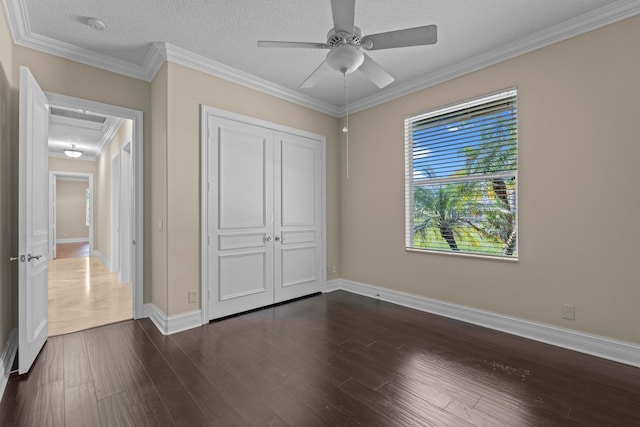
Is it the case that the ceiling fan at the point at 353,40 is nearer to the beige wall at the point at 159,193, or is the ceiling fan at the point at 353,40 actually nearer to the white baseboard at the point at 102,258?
the beige wall at the point at 159,193

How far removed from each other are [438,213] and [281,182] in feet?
6.67

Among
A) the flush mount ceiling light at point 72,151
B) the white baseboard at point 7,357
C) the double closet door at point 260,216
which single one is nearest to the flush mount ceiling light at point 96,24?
the double closet door at point 260,216

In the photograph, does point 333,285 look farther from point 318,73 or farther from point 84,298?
point 84,298

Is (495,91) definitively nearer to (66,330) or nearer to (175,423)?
(175,423)

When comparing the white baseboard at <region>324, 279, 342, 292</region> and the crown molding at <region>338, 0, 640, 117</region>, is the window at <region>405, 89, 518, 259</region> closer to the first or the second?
the crown molding at <region>338, 0, 640, 117</region>

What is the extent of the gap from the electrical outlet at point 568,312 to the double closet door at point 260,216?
2.81 meters

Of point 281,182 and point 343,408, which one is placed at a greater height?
point 281,182

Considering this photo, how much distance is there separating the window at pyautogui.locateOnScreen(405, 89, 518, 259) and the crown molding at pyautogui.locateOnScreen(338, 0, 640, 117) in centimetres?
35

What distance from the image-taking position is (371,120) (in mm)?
4207

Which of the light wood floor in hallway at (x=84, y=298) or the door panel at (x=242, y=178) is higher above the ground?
the door panel at (x=242, y=178)

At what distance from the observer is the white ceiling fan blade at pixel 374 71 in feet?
7.45

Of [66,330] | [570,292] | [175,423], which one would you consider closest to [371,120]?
[570,292]

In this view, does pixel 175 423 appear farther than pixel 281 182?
No

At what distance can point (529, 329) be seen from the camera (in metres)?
2.77
